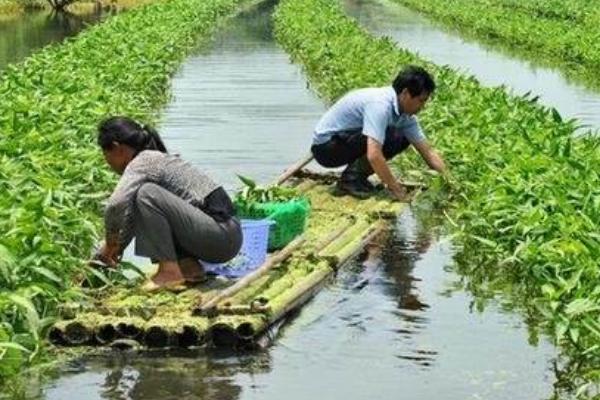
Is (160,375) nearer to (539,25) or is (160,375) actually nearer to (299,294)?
(299,294)

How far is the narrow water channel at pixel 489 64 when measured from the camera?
1873 cm

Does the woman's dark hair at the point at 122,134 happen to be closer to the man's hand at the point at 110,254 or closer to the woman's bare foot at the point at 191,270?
the man's hand at the point at 110,254

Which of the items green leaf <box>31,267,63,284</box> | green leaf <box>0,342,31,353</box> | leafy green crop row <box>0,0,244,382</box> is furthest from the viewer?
green leaf <box>31,267,63,284</box>

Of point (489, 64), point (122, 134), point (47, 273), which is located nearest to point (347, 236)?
point (122, 134)

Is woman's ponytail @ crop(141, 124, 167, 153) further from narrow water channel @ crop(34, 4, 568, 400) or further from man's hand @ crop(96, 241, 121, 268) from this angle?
narrow water channel @ crop(34, 4, 568, 400)

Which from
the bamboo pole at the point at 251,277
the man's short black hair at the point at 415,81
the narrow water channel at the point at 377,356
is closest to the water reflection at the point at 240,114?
the man's short black hair at the point at 415,81

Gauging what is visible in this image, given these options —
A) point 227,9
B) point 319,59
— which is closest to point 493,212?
point 319,59

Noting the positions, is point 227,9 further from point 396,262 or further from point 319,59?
point 396,262

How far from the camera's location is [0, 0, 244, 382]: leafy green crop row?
21.0 feet

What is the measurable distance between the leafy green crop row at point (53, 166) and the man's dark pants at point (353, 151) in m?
1.73

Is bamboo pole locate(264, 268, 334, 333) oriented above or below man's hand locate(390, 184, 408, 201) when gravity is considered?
above

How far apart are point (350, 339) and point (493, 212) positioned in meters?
1.98

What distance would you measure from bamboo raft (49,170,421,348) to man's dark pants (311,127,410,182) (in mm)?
1877

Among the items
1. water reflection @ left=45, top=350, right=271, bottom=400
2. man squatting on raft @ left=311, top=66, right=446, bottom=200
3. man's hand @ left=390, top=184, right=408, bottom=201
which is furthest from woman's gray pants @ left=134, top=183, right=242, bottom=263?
man's hand @ left=390, top=184, right=408, bottom=201
